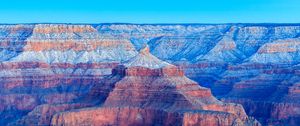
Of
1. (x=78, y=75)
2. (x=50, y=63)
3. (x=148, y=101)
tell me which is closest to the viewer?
(x=148, y=101)

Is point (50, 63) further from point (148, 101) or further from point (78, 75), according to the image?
point (148, 101)

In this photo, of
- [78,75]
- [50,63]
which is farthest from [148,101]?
[50,63]

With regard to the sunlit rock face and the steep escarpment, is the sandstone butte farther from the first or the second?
the steep escarpment

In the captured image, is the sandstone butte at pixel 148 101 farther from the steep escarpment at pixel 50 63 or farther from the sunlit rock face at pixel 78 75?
the steep escarpment at pixel 50 63

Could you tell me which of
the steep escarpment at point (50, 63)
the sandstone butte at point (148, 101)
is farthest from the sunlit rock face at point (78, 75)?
the sandstone butte at point (148, 101)

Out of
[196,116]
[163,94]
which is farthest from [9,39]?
[196,116]

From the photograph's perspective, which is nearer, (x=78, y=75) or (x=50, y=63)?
(x=78, y=75)

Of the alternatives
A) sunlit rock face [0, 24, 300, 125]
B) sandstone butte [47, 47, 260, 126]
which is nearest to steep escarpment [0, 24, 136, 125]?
sunlit rock face [0, 24, 300, 125]

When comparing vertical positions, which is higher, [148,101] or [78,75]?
[148,101]

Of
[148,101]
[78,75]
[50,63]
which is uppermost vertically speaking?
[50,63]
